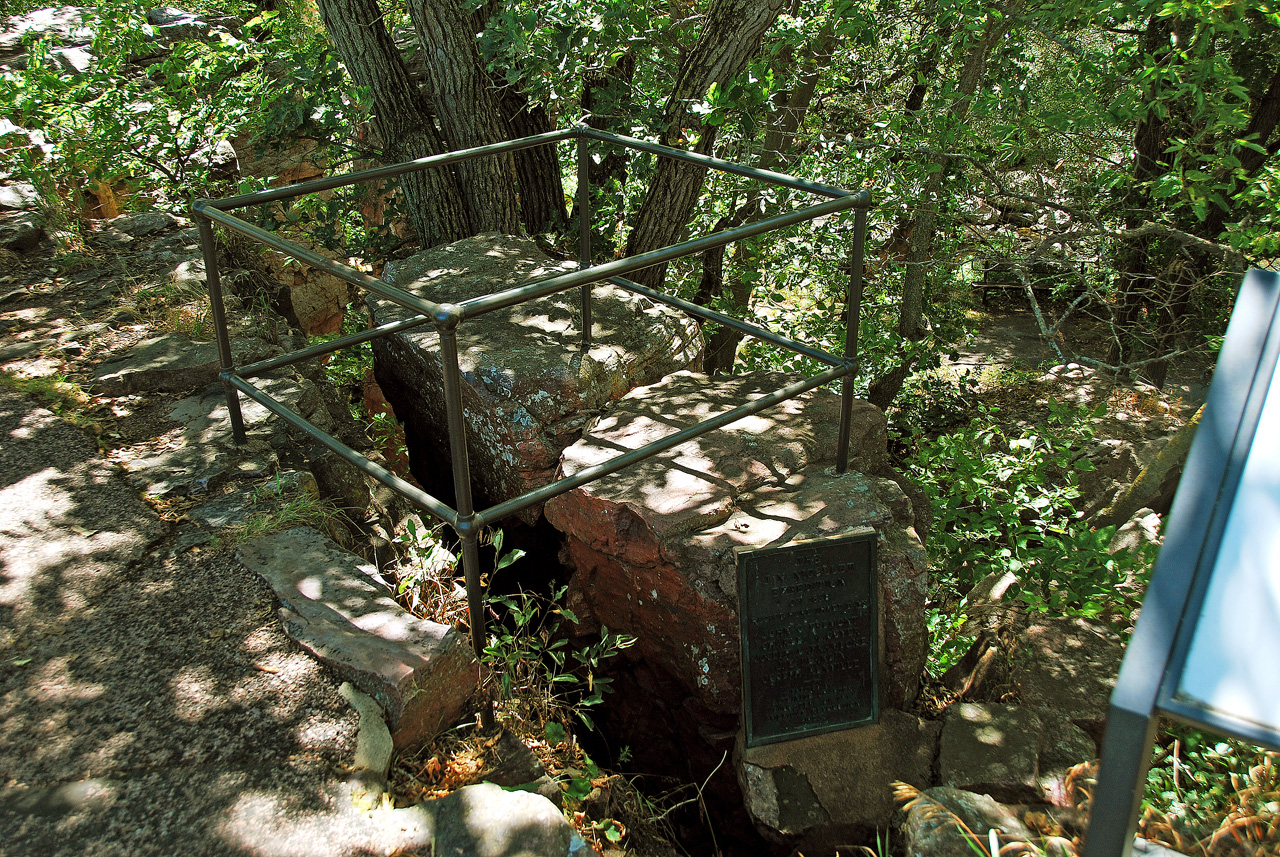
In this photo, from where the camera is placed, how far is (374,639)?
7.39 ft

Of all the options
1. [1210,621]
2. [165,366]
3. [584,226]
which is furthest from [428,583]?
[1210,621]

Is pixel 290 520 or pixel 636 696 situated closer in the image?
pixel 290 520

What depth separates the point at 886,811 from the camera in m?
2.64

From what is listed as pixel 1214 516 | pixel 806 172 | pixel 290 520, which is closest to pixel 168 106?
pixel 290 520

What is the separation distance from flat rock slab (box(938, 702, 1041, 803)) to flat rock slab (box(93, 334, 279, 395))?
299cm

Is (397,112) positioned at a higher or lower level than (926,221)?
higher

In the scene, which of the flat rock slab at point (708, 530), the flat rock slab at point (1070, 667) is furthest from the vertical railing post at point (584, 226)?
the flat rock slab at point (1070, 667)

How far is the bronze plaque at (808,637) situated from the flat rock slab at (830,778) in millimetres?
50

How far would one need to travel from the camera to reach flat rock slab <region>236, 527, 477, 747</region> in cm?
213

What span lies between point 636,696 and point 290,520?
130cm

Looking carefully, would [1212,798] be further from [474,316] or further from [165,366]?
[165,366]

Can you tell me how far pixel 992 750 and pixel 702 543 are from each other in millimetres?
1092

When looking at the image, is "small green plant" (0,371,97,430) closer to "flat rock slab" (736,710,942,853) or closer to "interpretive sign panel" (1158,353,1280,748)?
"flat rock slab" (736,710,942,853)

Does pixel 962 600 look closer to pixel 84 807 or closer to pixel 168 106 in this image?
pixel 84 807
